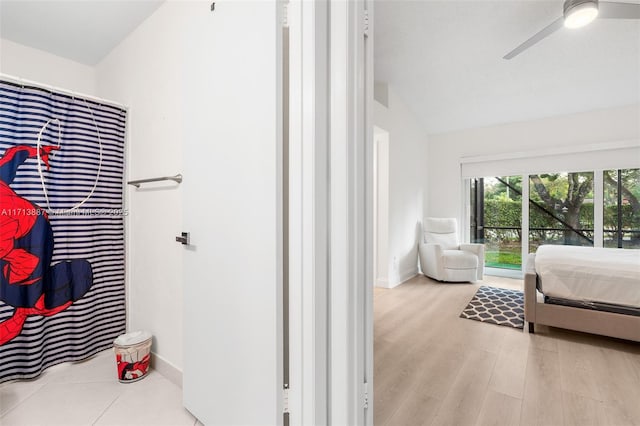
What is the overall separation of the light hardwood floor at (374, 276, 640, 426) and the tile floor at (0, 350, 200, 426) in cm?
112

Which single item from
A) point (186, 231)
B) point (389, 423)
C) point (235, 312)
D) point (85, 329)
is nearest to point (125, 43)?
point (186, 231)

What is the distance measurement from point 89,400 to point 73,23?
2.39 m

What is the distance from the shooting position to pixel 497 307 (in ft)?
10.1

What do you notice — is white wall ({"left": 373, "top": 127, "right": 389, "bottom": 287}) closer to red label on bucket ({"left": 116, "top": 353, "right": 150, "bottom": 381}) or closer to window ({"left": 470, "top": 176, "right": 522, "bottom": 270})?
window ({"left": 470, "top": 176, "right": 522, "bottom": 270})

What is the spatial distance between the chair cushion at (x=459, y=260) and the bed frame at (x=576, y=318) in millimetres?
1447

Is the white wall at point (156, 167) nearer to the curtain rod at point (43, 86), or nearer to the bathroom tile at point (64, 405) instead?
the curtain rod at point (43, 86)

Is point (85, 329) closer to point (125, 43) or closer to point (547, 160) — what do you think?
point (125, 43)

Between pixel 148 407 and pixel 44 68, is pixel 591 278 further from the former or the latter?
pixel 44 68

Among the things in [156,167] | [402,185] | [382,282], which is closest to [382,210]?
[402,185]

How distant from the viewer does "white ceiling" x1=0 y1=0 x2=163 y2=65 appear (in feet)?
5.86

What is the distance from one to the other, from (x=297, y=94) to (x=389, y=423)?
1573mm

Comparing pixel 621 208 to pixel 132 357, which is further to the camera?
pixel 621 208

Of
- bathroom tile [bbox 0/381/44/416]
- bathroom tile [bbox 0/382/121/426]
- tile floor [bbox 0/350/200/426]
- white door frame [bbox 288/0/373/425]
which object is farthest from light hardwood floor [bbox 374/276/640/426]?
bathroom tile [bbox 0/381/44/416]

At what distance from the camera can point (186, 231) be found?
143 centimetres
